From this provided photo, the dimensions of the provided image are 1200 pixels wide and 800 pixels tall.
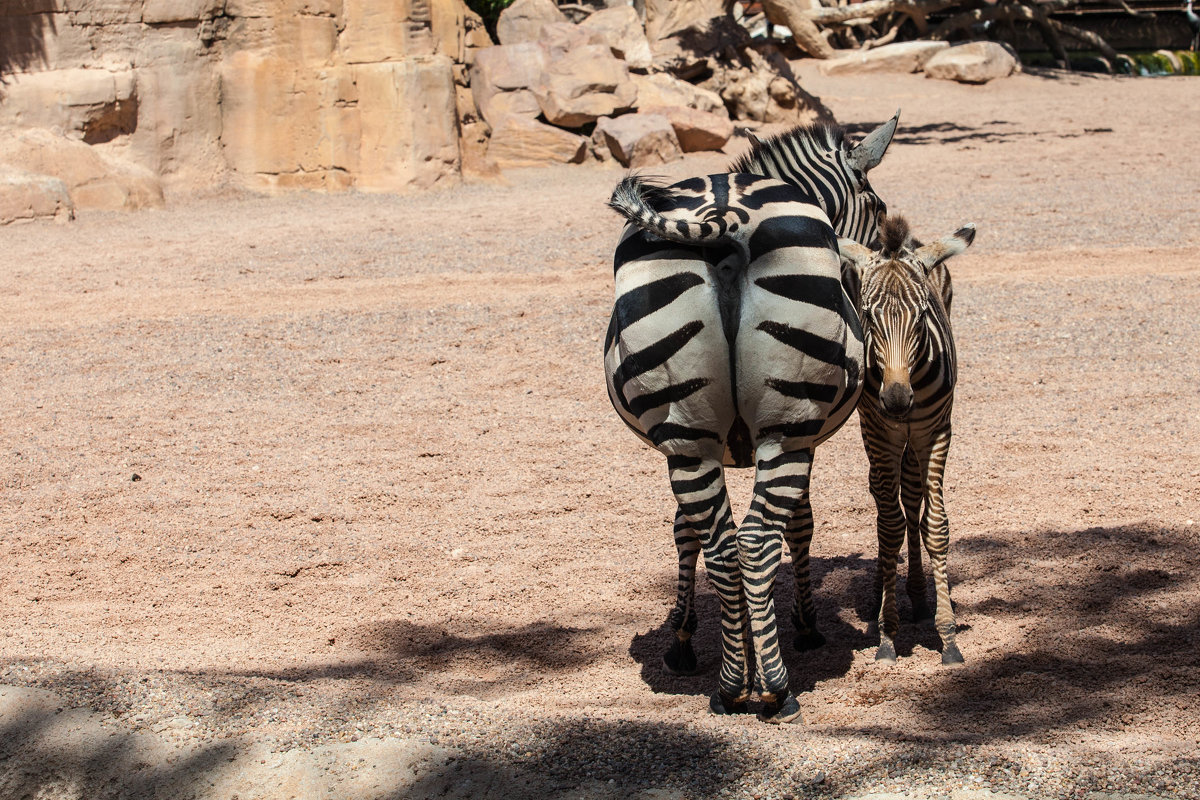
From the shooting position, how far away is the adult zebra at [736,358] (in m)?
3.90

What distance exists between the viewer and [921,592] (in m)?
5.34

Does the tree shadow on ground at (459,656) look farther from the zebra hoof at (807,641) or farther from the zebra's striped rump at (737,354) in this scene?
the zebra's striped rump at (737,354)

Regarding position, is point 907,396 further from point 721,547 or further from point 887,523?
point 887,523

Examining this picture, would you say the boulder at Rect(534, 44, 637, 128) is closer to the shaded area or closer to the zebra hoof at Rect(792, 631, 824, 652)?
the zebra hoof at Rect(792, 631, 824, 652)

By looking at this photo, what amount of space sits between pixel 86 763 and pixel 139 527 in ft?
11.0

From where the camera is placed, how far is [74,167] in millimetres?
14938

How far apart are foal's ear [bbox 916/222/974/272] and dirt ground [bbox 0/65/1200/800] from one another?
5.57 ft

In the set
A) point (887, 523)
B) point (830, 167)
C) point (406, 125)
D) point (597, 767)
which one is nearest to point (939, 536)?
point (887, 523)

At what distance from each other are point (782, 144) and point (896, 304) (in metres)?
0.95

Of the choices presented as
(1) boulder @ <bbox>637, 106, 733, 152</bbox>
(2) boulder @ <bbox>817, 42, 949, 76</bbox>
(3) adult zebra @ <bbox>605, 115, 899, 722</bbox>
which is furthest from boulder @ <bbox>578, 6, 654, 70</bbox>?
(3) adult zebra @ <bbox>605, 115, 899, 722</bbox>

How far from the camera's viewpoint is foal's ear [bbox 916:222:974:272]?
14.5 feet

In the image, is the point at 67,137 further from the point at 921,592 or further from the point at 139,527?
the point at 921,592

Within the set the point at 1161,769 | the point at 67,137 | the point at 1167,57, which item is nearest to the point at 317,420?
the point at 1161,769

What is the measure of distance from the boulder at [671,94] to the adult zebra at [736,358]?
51.9 ft
